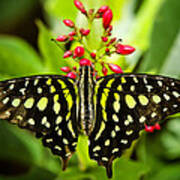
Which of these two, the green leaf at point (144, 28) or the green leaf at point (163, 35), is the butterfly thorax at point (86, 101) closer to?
the green leaf at point (163, 35)

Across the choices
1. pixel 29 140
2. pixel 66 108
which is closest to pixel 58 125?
pixel 66 108

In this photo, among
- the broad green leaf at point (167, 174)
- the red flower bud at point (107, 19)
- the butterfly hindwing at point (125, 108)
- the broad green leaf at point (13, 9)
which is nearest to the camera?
the butterfly hindwing at point (125, 108)

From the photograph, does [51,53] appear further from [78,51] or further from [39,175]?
[39,175]

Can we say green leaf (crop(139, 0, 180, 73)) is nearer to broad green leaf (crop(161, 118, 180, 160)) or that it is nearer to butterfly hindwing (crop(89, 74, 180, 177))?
broad green leaf (crop(161, 118, 180, 160))

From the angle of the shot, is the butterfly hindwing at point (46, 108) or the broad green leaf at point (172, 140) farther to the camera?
the broad green leaf at point (172, 140)

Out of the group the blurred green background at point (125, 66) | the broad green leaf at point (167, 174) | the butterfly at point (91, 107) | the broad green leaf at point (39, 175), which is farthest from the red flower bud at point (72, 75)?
the broad green leaf at point (167, 174)

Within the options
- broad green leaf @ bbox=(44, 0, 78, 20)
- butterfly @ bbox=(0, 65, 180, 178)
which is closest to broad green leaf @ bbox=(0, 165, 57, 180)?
butterfly @ bbox=(0, 65, 180, 178)

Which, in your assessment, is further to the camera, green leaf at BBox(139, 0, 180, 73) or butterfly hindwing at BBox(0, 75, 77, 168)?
green leaf at BBox(139, 0, 180, 73)
